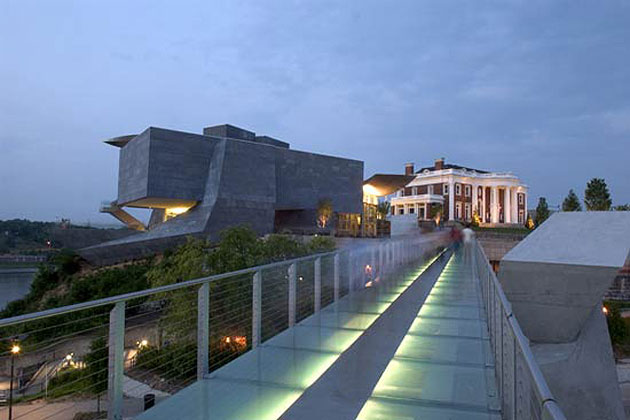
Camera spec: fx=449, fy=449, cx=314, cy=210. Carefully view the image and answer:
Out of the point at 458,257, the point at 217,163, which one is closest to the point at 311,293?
the point at 458,257

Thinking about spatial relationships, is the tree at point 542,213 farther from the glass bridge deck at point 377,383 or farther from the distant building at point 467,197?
the glass bridge deck at point 377,383

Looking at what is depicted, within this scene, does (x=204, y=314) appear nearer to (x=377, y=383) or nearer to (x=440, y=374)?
(x=377, y=383)

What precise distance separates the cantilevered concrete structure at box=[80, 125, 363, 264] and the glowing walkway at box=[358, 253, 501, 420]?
90.5ft

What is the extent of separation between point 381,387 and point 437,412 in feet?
1.97

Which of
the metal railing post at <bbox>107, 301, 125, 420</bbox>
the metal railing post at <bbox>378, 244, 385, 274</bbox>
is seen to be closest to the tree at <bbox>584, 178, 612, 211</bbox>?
the metal railing post at <bbox>378, 244, 385, 274</bbox>

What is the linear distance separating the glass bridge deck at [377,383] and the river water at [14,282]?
5221 centimetres

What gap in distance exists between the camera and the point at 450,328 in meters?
5.59

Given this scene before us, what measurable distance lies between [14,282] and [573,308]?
2807 inches

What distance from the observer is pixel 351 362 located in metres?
4.20

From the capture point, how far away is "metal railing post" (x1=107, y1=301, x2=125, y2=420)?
9.13ft

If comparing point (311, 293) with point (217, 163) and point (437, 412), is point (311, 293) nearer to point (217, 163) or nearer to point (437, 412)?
point (437, 412)

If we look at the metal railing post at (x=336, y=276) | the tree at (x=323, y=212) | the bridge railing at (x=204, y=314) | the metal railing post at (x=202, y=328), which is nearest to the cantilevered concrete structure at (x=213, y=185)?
the tree at (x=323, y=212)

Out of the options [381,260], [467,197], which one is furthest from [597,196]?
[381,260]

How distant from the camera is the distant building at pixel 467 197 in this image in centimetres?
6312
